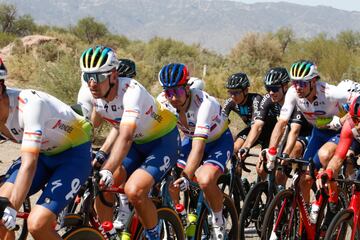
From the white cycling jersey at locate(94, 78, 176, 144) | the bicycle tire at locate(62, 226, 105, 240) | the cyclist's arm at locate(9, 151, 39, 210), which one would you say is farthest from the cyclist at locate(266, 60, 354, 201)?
the cyclist's arm at locate(9, 151, 39, 210)

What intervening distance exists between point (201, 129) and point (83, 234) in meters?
1.85

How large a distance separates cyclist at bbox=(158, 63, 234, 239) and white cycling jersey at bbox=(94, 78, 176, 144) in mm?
282

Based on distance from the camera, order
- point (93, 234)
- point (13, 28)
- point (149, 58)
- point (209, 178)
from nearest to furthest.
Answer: point (93, 234) → point (209, 178) → point (149, 58) → point (13, 28)

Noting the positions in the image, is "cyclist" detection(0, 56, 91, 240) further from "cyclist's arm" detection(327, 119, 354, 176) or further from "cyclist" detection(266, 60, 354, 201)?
"cyclist" detection(266, 60, 354, 201)

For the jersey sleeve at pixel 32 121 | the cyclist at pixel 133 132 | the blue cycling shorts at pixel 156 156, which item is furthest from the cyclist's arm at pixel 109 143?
the jersey sleeve at pixel 32 121

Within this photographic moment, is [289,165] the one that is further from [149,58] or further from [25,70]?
[149,58]

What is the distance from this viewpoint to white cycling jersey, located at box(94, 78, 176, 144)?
206 inches

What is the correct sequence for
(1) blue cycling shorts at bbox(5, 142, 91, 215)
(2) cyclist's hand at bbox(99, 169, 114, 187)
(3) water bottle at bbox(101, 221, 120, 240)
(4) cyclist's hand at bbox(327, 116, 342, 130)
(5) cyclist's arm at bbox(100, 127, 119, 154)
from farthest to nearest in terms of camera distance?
1. (4) cyclist's hand at bbox(327, 116, 342, 130)
2. (5) cyclist's arm at bbox(100, 127, 119, 154)
3. (3) water bottle at bbox(101, 221, 120, 240)
4. (2) cyclist's hand at bbox(99, 169, 114, 187)
5. (1) blue cycling shorts at bbox(5, 142, 91, 215)

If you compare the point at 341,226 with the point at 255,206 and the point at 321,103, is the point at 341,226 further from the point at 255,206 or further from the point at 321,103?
the point at 321,103

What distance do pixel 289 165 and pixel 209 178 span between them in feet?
3.03

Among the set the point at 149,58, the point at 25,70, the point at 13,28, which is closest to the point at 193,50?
the point at 149,58

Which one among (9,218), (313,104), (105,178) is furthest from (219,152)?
(9,218)

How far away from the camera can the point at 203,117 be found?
613 cm

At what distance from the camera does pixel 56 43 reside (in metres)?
39.5
